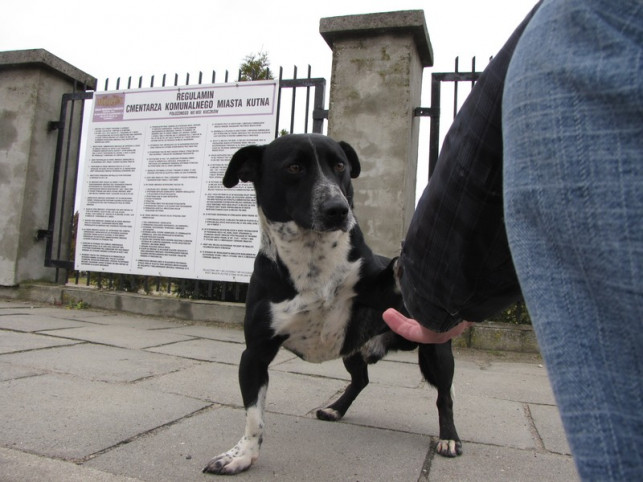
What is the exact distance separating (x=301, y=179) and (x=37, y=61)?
5390 mm

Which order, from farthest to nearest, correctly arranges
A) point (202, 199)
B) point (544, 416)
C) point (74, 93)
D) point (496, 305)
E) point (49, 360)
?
point (74, 93) → point (202, 199) → point (49, 360) → point (544, 416) → point (496, 305)

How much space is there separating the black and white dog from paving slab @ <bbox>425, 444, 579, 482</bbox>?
9 cm

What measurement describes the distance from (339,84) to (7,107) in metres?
4.40

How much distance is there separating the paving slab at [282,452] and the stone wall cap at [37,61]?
559 centimetres

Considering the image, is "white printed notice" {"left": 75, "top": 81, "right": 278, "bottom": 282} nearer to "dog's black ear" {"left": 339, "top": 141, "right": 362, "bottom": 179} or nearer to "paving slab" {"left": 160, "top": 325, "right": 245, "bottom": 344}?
"paving slab" {"left": 160, "top": 325, "right": 245, "bottom": 344}

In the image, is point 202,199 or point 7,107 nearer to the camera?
point 202,199

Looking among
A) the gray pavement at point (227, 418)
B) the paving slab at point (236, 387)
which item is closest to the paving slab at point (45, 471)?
the gray pavement at point (227, 418)

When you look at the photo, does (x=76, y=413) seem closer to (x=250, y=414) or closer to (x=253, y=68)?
(x=250, y=414)

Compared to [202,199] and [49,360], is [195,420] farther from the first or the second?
[202,199]

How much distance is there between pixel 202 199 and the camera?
212 inches

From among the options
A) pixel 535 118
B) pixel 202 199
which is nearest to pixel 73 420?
pixel 535 118

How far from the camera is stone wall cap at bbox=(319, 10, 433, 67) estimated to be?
15.3 feet

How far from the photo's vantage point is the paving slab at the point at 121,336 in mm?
4039

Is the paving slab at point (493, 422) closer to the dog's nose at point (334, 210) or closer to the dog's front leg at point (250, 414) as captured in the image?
the dog's front leg at point (250, 414)
